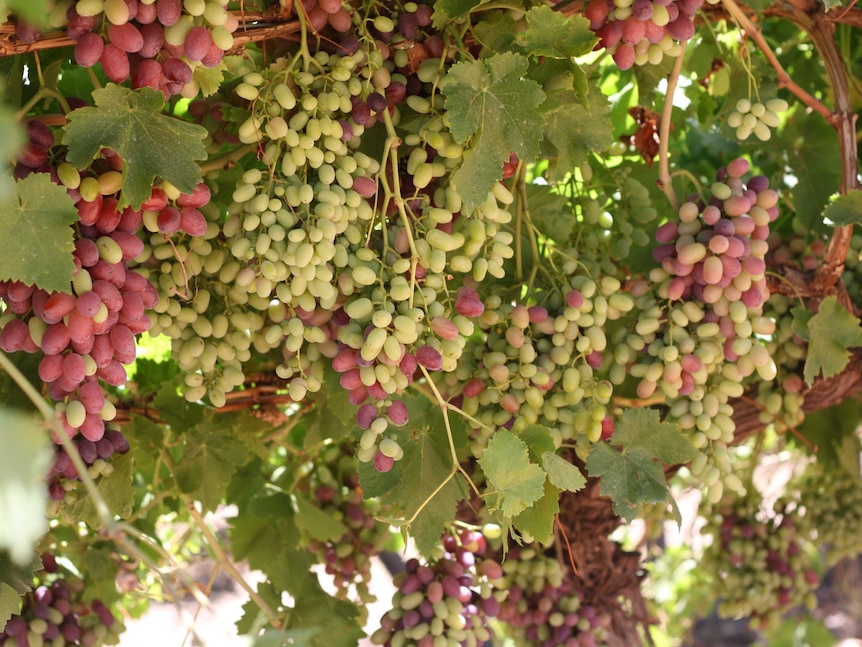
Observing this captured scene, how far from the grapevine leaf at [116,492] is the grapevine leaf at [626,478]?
25.7 inches

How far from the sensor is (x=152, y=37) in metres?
0.98

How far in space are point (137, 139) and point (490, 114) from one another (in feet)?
1.35

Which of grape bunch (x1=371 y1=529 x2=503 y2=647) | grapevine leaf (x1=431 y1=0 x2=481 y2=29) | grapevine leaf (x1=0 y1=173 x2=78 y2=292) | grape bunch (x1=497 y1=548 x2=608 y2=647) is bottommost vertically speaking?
grape bunch (x1=497 y1=548 x2=608 y2=647)

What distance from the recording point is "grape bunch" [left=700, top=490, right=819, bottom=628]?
89.1 inches

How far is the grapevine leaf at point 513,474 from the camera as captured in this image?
46.2 inches

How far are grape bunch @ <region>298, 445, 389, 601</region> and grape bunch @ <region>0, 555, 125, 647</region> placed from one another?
0.44 meters

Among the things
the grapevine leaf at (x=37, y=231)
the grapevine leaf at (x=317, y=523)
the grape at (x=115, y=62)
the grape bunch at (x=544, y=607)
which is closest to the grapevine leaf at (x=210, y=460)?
the grapevine leaf at (x=317, y=523)

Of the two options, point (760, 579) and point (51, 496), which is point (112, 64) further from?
point (760, 579)

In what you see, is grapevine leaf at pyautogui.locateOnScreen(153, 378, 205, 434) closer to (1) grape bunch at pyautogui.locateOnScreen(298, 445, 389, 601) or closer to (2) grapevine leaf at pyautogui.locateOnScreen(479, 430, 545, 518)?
(1) grape bunch at pyautogui.locateOnScreen(298, 445, 389, 601)

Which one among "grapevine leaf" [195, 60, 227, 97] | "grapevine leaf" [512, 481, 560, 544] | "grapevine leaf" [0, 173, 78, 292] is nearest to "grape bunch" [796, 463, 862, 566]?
"grapevine leaf" [512, 481, 560, 544]

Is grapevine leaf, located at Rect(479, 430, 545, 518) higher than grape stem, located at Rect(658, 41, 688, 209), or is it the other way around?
grape stem, located at Rect(658, 41, 688, 209)

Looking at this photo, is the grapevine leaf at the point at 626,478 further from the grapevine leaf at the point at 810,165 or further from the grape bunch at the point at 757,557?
the grape bunch at the point at 757,557

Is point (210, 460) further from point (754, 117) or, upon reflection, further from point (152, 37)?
point (754, 117)

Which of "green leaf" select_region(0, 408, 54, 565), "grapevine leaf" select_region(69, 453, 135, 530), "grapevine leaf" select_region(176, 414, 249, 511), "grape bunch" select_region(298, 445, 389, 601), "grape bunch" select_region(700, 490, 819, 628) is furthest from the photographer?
"grape bunch" select_region(700, 490, 819, 628)
